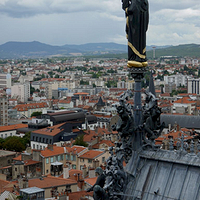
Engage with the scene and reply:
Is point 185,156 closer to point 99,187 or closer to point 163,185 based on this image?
point 163,185

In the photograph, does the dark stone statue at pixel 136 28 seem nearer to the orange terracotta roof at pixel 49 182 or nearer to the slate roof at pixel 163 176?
the slate roof at pixel 163 176

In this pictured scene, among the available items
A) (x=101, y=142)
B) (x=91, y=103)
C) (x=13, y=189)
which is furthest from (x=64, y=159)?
(x=91, y=103)

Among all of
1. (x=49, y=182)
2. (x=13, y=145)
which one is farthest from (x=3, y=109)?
(x=49, y=182)

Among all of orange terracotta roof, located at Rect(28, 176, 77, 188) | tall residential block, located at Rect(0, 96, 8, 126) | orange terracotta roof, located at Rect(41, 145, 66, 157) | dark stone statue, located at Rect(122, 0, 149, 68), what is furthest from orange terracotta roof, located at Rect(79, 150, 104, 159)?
tall residential block, located at Rect(0, 96, 8, 126)

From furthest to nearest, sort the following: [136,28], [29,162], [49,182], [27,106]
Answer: [27,106] < [29,162] < [49,182] < [136,28]

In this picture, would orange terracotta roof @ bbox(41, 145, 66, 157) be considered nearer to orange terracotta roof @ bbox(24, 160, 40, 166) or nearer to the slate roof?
orange terracotta roof @ bbox(24, 160, 40, 166)

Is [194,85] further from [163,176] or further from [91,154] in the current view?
[163,176]

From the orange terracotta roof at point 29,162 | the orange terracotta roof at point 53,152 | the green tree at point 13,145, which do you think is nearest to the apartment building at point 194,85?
the green tree at point 13,145
